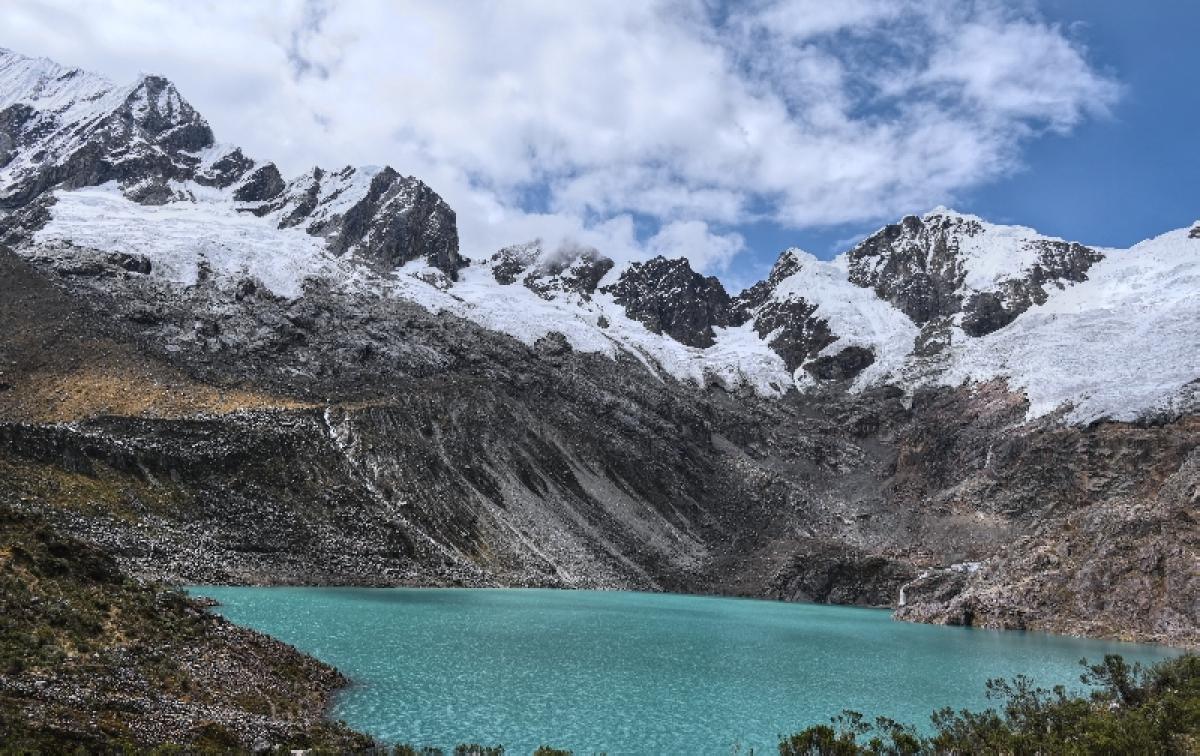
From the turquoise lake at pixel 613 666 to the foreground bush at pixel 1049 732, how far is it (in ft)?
13.6

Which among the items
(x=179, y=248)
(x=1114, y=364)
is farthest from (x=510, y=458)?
(x=1114, y=364)

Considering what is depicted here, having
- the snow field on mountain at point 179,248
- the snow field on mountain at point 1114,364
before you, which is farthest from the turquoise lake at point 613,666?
the snow field on mountain at point 179,248

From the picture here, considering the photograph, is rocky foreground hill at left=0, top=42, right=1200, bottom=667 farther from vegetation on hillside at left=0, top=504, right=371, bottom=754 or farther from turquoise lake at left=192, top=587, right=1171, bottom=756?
vegetation on hillside at left=0, top=504, right=371, bottom=754

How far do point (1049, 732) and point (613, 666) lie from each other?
24.5m

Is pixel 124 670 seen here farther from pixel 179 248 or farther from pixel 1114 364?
pixel 1114 364

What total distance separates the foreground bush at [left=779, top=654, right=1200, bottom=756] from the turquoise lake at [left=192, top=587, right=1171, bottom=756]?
13.6 feet

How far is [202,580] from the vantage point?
254 feet

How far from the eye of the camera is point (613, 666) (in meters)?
50.2

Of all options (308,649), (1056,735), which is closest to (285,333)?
(308,649)

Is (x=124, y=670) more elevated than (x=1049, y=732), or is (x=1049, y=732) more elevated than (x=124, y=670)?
(x=1049, y=732)

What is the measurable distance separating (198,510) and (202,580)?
546 inches

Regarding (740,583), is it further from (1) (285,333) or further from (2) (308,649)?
(2) (308,649)

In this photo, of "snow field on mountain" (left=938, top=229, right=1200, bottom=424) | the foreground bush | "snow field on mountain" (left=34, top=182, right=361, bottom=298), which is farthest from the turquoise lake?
"snow field on mountain" (left=34, top=182, right=361, bottom=298)

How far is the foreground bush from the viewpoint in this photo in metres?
28.6
